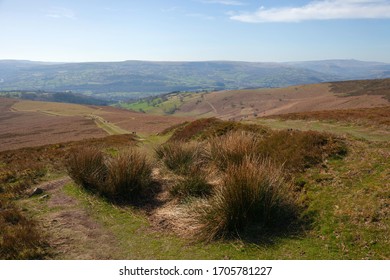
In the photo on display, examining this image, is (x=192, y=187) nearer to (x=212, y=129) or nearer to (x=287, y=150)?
(x=287, y=150)

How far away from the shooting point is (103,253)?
6.01m

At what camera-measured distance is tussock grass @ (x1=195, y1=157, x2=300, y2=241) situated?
659cm

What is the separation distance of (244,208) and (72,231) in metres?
3.99

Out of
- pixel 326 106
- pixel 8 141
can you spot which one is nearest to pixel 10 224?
pixel 8 141

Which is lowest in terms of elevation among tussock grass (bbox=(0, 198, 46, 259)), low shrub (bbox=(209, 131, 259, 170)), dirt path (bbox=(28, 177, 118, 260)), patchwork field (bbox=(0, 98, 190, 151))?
patchwork field (bbox=(0, 98, 190, 151))

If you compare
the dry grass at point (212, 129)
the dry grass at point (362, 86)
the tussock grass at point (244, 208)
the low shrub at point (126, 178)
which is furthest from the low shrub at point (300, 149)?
the dry grass at point (362, 86)

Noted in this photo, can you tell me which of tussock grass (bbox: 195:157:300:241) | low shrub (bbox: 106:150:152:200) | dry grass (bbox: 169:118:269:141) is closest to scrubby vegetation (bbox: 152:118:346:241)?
tussock grass (bbox: 195:157:300:241)

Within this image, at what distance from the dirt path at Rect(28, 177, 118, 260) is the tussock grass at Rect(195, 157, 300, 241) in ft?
6.91

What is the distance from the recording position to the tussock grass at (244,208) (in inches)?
260

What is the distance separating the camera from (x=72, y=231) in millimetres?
7055

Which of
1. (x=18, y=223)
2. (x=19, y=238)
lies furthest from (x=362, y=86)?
(x=19, y=238)

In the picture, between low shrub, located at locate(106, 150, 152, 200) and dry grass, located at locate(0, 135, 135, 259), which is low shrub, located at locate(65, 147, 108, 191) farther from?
dry grass, located at locate(0, 135, 135, 259)

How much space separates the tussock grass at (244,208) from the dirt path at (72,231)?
2.11 meters

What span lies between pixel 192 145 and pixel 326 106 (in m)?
67.2
